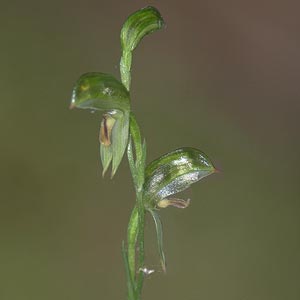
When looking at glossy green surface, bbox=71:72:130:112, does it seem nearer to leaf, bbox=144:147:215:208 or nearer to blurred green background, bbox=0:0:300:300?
leaf, bbox=144:147:215:208

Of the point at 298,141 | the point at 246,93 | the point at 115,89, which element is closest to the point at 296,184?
the point at 298,141

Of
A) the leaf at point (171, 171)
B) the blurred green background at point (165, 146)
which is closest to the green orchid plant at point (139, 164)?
the leaf at point (171, 171)

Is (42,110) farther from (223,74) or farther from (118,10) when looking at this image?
(223,74)

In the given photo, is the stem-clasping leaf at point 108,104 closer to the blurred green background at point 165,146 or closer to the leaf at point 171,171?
the leaf at point 171,171

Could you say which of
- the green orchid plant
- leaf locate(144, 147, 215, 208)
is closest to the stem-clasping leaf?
the green orchid plant

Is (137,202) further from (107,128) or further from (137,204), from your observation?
(107,128)

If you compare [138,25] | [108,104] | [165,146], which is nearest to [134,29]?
[138,25]
